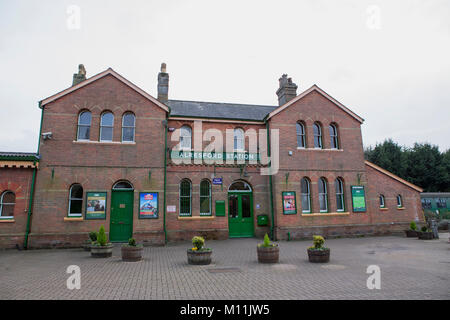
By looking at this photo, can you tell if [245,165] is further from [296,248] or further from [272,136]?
[296,248]

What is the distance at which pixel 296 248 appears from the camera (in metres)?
12.7

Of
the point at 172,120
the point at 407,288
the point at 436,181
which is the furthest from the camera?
the point at 436,181

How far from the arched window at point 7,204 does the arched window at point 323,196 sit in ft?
53.3

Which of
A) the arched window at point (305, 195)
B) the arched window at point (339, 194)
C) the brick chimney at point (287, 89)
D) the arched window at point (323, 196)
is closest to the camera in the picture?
the arched window at point (305, 195)

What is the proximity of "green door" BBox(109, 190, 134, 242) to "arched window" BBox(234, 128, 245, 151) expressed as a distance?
656 cm

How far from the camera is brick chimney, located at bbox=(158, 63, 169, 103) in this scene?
18359 millimetres

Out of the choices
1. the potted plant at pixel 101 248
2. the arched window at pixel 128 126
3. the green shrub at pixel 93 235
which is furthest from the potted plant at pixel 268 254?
the arched window at pixel 128 126

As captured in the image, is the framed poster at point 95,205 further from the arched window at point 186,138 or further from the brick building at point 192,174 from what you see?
the arched window at point 186,138

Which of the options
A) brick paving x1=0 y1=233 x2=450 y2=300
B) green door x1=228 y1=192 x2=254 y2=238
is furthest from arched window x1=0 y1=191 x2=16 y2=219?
green door x1=228 y1=192 x2=254 y2=238

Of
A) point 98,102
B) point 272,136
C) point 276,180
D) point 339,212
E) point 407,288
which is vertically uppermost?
point 98,102

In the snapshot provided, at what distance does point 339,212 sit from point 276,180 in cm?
451

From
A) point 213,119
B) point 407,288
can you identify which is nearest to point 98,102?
point 213,119

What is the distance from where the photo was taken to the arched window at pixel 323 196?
54.0 feet

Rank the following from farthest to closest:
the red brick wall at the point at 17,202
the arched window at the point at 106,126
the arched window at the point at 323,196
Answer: the arched window at the point at 323,196
the arched window at the point at 106,126
the red brick wall at the point at 17,202
